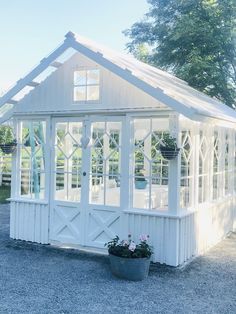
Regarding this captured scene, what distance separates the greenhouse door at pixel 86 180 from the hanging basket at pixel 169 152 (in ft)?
3.42

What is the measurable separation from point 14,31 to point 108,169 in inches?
392

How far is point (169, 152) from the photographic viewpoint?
5977mm

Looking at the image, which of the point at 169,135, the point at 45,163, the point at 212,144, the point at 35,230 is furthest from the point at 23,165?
the point at 212,144

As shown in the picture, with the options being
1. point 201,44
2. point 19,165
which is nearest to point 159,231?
point 19,165

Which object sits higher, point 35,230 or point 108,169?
point 108,169

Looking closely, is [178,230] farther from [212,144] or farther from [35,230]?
[35,230]

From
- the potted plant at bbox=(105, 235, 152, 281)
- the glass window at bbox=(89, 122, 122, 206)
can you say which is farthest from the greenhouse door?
the potted plant at bbox=(105, 235, 152, 281)

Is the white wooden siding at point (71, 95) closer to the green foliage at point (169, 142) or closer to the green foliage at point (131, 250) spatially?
the green foliage at point (169, 142)

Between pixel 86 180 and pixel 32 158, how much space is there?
4.16 ft

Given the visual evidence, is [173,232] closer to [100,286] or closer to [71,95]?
[100,286]

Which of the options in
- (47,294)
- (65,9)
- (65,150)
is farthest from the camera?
(65,9)

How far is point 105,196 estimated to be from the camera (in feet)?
22.8

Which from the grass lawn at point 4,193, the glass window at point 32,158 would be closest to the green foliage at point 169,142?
the glass window at point 32,158

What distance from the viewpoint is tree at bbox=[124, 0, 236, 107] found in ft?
50.4
